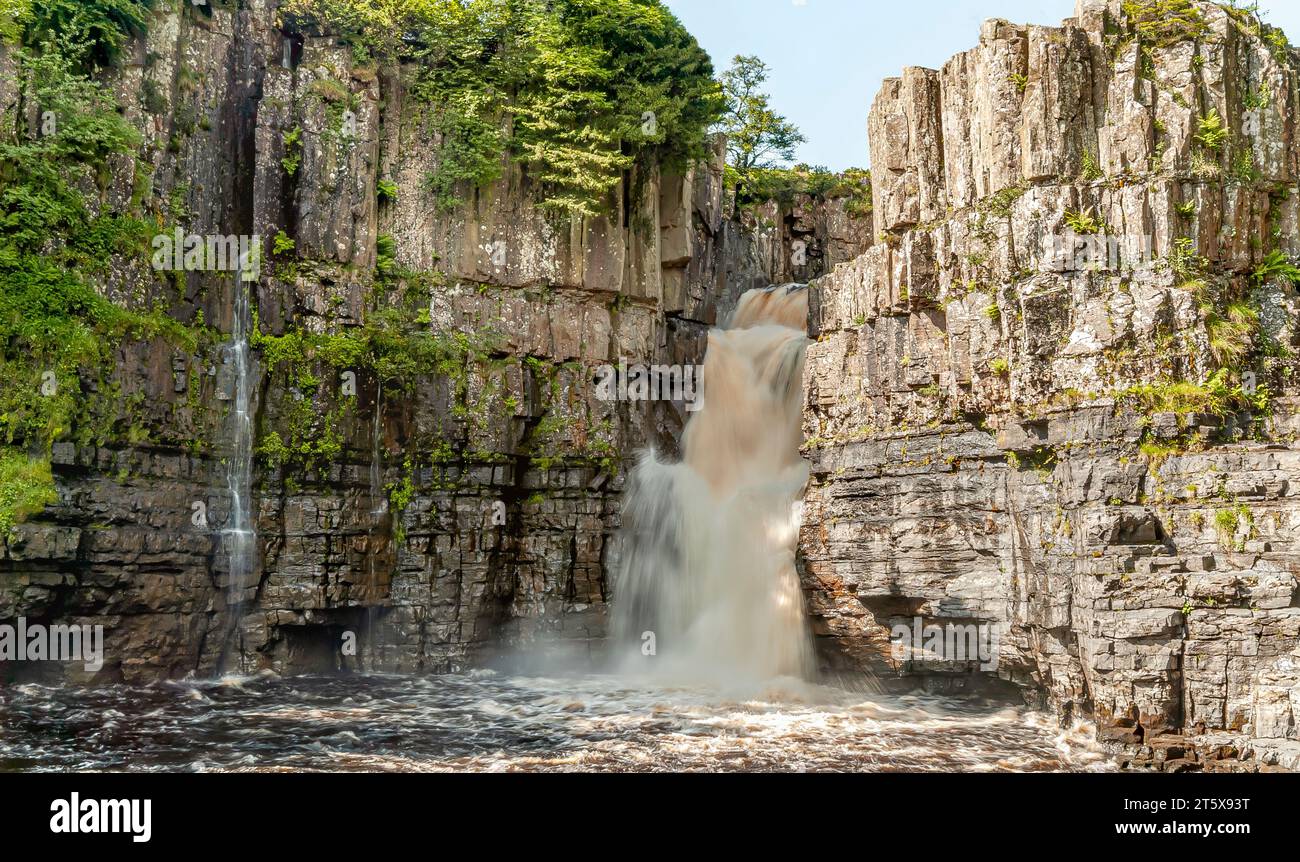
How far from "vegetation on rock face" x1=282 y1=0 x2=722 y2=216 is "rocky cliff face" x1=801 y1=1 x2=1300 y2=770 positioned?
621 cm

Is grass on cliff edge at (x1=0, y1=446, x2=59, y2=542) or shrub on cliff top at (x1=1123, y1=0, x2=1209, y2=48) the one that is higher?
shrub on cliff top at (x1=1123, y1=0, x2=1209, y2=48)

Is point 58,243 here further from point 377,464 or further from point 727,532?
point 727,532

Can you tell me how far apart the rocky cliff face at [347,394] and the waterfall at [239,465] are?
0.14 meters

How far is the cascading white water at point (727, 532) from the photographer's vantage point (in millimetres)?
23719

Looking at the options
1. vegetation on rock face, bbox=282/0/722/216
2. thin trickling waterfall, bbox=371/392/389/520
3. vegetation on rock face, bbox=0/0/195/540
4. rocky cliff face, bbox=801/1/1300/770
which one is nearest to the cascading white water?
rocky cliff face, bbox=801/1/1300/770

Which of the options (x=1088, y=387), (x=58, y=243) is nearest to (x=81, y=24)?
(x=58, y=243)

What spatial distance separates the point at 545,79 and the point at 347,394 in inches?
353

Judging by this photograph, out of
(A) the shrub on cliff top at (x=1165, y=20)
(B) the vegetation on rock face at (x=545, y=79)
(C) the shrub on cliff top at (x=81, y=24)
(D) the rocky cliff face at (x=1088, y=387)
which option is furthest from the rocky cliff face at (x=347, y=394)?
(A) the shrub on cliff top at (x=1165, y=20)

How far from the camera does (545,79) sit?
1063 inches

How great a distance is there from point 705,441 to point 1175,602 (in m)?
12.4

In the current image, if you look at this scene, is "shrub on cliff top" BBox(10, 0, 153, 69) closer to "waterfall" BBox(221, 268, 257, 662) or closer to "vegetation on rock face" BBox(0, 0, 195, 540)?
"vegetation on rock face" BBox(0, 0, 195, 540)

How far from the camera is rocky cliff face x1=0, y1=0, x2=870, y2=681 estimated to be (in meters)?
22.9

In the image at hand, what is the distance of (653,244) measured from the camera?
1123 inches

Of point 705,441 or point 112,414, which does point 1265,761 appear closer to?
point 705,441
